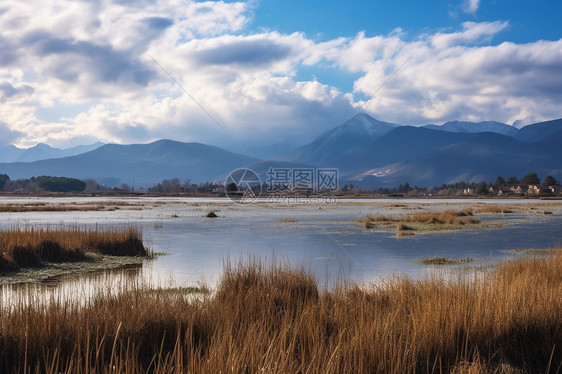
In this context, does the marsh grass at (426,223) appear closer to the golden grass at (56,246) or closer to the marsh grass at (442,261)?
the marsh grass at (442,261)

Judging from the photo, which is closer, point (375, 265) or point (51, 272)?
point (51, 272)

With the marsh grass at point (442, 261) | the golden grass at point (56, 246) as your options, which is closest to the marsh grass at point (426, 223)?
the marsh grass at point (442, 261)

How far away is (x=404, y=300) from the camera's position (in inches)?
323

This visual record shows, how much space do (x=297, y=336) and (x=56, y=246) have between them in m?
13.5

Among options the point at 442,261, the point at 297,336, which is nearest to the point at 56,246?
the point at 297,336

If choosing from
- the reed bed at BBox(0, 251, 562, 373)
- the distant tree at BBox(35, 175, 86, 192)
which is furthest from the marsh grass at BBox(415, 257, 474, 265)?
the distant tree at BBox(35, 175, 86, 192)

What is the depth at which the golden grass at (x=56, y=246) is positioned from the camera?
15.5m

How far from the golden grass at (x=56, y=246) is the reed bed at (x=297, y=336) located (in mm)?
9252

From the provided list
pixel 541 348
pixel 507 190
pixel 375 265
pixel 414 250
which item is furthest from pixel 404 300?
pixel 507 190

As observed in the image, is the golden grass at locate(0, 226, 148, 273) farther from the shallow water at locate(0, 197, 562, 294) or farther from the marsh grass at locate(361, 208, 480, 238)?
the marsh grass at locate(361, 208, 480, 238)

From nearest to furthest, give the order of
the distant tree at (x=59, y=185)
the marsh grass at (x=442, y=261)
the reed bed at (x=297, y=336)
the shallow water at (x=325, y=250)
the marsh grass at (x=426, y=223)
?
the reed bed at (x=297, y=336) < the shallow water at (x=325, y=250) < the marsh grass at (x=442, y=261) < the marsh grass at (x=426, y=223) < the distant tree at (x=59, y=185)

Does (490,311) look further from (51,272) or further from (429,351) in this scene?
(51,272)

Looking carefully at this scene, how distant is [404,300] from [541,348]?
2.24 m

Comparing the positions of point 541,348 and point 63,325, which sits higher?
point 63,325
